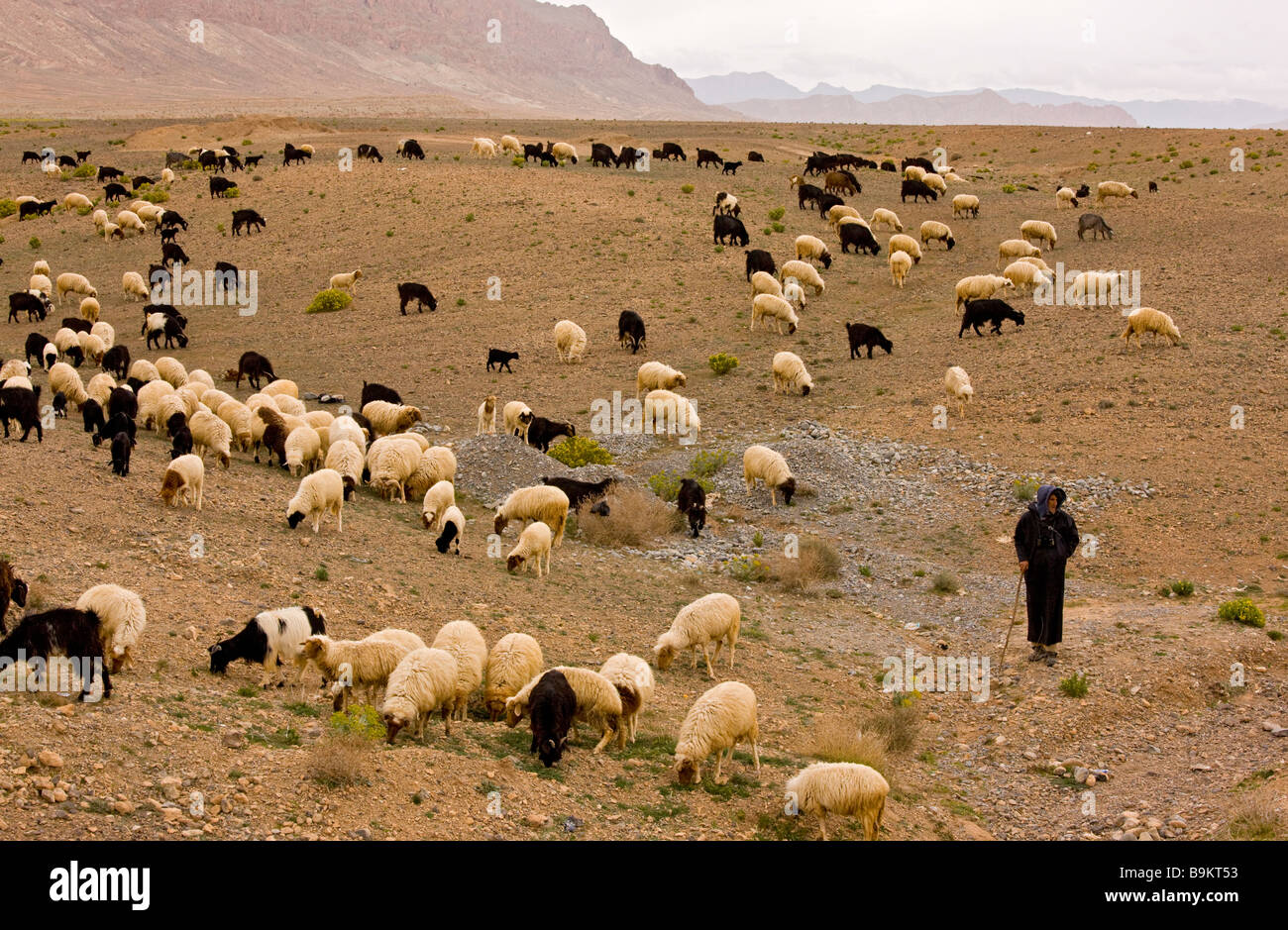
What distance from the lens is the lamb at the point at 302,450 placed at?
16.1m

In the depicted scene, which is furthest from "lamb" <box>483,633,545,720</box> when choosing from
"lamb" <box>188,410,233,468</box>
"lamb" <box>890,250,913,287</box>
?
"lamb" <box>890,250,913,287</box>

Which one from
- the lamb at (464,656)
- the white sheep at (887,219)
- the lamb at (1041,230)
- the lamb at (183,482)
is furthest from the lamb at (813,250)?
the lamb at (464,656)

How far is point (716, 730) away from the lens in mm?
8789

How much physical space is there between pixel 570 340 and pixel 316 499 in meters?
12.3

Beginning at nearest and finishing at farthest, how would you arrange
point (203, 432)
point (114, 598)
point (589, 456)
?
point (114, 598) → point (203, 432) → point (589, 456)

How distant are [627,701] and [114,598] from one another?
4.26 meters

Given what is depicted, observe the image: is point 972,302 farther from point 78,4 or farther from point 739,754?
point 78,4

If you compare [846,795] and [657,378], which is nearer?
[846,795]

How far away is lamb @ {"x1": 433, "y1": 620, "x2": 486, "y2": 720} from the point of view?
9.35m

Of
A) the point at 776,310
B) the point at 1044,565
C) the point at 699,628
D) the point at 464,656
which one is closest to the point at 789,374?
the point at 776,310

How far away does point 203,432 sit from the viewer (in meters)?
15.7

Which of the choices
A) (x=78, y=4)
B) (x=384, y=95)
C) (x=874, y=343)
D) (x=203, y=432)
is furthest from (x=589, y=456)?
(x=78, y=4)

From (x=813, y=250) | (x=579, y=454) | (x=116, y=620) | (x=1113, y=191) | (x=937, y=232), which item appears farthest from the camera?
(x=1113, y=191)

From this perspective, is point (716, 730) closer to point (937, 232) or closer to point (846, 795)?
point (846, 795)
